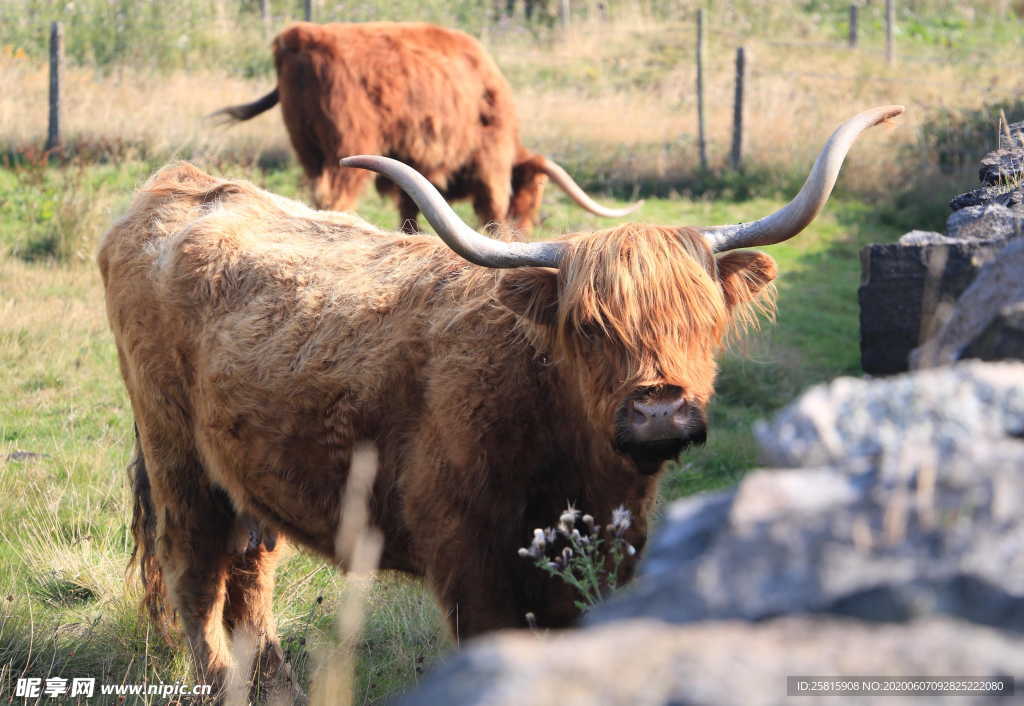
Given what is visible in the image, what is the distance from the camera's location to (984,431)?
149 centimetres

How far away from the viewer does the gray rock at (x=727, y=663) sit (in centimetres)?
119

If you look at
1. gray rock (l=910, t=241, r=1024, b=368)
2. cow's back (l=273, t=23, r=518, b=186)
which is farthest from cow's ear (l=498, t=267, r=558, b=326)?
cow's back (l=273, t=23, r=518, b=186)

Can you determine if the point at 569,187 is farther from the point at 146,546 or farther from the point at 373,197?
the point at 146,546

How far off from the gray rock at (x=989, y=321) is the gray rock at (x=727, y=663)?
0.85 m

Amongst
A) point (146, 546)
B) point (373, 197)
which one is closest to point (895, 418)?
point (146, 546)


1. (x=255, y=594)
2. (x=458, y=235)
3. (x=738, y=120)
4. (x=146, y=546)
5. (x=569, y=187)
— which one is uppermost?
(x=458, y=235)

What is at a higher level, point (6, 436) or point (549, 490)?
point (549, 490)

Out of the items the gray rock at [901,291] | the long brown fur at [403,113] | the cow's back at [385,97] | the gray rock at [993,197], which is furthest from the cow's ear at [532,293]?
the cow's back at [385,97]

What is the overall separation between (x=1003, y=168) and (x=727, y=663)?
3.37 m

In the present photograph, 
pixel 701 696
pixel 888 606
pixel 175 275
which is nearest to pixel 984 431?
pixel 888 606

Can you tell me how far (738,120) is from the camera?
46.9ft

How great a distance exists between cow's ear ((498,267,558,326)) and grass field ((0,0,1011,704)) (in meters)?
1.00

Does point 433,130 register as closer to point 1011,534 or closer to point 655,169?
point 655,169

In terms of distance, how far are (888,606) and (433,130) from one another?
32.1 ft
